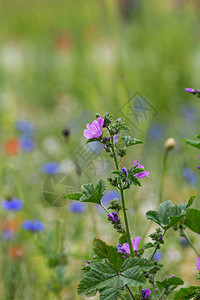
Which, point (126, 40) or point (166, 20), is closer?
point (166, 20)

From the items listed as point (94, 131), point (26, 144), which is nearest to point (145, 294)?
point (94, 131)

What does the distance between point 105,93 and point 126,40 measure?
2080 mm

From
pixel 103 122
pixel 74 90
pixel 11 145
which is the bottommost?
pixel 103 122

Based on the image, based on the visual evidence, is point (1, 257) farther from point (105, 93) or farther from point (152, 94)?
point (152, 94)

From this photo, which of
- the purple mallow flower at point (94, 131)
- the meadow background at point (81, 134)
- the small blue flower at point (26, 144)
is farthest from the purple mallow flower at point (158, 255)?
the small blue flower at point (26, 144)

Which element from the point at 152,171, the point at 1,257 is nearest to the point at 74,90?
the point at 152,171

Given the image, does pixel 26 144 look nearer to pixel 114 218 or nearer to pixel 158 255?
pixel 158 255

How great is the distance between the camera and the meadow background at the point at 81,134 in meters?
1.26

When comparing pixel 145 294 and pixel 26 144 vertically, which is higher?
pixel 26 144

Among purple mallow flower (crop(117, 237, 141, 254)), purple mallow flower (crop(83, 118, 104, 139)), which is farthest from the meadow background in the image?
purple mallow flower (crop(83, 118, 104, 139))

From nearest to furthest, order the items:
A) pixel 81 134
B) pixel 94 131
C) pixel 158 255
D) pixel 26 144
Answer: pixel 94 131
pixel 158 255
pixel 26 144
pixel 81 134

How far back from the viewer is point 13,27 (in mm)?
7160

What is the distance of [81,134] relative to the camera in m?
2.87

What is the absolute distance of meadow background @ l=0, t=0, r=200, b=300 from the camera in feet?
4.15
